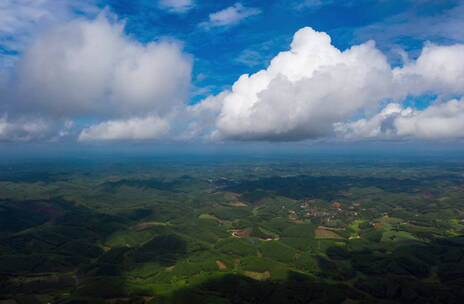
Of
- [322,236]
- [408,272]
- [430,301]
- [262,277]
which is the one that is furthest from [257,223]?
[430,301]

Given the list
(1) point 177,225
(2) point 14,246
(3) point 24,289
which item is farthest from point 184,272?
(2) point 14,246

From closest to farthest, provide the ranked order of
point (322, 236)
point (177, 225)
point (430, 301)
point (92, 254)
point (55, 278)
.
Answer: point (430, 301), point (55, 278), point (92, 254), point (322, 236), point (177, 225)

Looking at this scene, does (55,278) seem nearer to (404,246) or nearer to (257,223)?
(257,223)

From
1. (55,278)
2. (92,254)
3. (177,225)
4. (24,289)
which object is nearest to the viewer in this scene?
(24,289)

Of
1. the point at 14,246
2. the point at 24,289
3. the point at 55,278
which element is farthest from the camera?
the point at 14,246

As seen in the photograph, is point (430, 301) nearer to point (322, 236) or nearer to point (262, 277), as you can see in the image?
point (262, 277)

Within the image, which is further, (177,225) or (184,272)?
(177,225)

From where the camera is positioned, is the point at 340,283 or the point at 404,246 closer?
the point at 340,283

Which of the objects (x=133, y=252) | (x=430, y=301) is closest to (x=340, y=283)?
(x=430, y=301)

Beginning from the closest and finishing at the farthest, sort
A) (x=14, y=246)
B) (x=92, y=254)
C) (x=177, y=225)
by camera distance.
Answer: (x=92, y=254), (x=14, y=246), (x=177, y=225)
